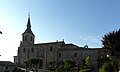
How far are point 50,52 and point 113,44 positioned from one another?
49.6 meters

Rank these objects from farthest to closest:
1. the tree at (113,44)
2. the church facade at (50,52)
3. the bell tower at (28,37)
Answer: the bell tower at (28,37)
the church facade at (50,52)
the tree at (113,44)

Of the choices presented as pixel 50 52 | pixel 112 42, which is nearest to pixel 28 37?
pixel 50 52

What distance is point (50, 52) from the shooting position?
8725 centimetres

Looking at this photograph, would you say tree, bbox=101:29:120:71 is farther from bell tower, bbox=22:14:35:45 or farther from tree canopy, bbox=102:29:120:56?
bell tower, bbox=22:14:35:45

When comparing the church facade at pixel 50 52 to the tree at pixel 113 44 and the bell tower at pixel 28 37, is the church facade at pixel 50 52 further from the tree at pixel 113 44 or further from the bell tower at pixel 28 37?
the tree at pixel 113 44

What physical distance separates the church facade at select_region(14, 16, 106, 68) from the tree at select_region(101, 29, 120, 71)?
36.0m

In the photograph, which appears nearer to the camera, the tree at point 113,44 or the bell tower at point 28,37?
the tree at point 113,44

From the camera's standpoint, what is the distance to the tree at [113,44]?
38312 millimetres

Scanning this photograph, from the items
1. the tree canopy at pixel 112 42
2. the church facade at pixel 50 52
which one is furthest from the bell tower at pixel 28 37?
the tree canopy at pixel 112 42

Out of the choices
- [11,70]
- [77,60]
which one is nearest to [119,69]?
[77,60]

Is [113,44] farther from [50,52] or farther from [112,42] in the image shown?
[50,52]

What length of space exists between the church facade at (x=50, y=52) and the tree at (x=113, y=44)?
118 feet

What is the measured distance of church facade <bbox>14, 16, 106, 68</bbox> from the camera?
79819 millimetres

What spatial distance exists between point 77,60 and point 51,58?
30.2 ft
